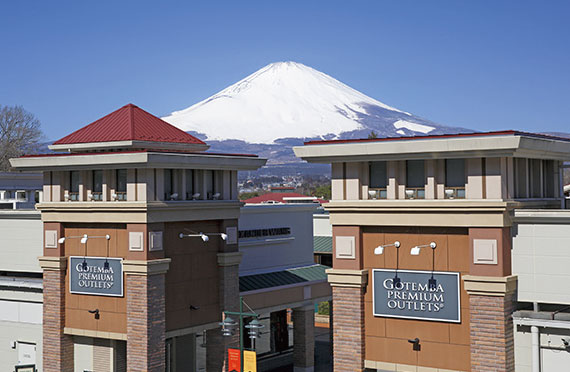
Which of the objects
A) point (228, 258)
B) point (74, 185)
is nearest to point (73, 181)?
point (74, 185)

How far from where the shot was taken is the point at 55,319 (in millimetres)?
35594

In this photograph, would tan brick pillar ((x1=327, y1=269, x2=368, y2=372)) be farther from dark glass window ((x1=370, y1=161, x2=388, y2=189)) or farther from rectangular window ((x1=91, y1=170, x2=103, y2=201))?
rectangular window ((x1=91, y1=170, x2=103, y2=201))

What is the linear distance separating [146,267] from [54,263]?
17.8 ft

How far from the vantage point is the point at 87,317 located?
34.9m

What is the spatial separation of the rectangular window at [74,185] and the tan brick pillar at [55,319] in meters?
2.81

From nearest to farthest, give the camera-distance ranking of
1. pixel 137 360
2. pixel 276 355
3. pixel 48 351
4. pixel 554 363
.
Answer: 1. pixel 554 363
2. pixel 137 360
3. pixel 48 351
4. pixel 276 355

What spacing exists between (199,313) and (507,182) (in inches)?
639

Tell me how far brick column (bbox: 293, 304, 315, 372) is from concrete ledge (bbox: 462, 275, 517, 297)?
64.0ft

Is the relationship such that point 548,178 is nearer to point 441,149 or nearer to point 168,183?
point 441,149

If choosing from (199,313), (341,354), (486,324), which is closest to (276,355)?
(199,313)

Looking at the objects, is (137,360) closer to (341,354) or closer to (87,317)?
(87,317)

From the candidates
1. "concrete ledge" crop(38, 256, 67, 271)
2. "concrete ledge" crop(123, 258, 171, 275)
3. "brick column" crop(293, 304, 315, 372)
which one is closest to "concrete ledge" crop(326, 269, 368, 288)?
"concrete ledge" crop(123, 258, 171, 275)

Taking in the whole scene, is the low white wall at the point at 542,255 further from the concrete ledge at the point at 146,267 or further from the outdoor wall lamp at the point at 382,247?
the concrete ledge at the point at 146,267

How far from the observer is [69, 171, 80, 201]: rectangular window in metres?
35.2
